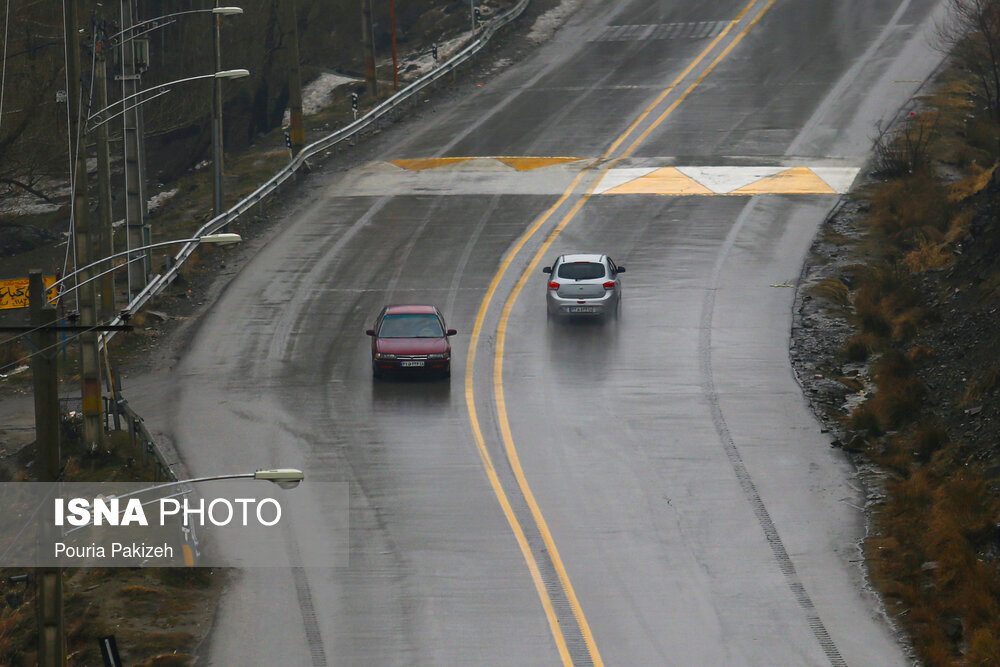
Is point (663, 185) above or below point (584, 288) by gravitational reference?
below

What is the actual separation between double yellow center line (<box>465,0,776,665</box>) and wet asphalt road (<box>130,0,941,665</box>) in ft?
0.23

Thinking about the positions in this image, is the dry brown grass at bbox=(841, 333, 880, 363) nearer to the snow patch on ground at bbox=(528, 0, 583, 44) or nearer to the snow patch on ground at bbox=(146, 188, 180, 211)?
the snow patch on ground at bbox=(528, 0, 583, 44)

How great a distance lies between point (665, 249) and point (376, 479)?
16.2 m

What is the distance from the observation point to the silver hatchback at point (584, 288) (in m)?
35.1

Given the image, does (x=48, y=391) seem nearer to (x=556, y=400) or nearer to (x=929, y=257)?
(x=556, y=400)

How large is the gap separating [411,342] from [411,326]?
0.62 metres

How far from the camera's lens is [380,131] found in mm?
53438

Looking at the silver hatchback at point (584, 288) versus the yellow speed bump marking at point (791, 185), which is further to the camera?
the yellow speed bump marking at point (791, 185)

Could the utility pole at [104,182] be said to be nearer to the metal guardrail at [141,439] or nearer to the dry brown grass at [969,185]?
the metal guardrail at [141,439]

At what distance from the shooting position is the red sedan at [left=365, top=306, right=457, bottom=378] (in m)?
31.6

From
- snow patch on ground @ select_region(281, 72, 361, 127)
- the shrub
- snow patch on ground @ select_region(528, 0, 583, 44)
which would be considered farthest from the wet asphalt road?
snow patch on ground @ select_region(281, 72, 361, 127)

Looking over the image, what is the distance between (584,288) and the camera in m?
35.1

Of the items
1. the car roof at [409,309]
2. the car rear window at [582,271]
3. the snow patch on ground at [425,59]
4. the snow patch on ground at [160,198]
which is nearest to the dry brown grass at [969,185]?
the car rear window at [582,271]

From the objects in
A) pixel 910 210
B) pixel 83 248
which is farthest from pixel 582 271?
pixel 83 248
